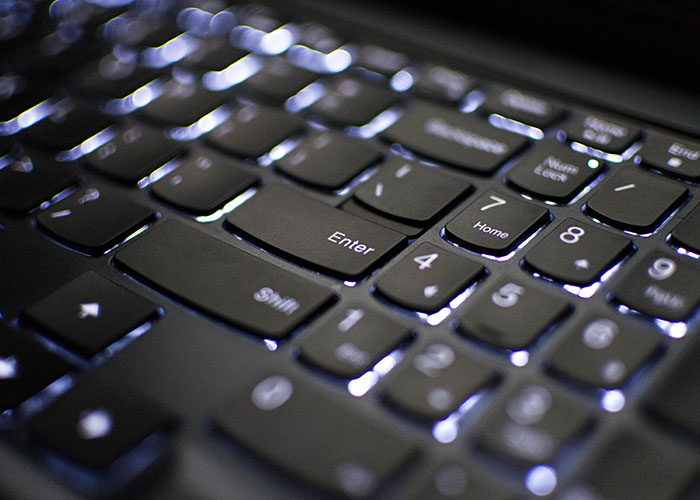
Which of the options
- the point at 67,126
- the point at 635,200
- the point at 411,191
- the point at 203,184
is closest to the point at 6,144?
the point at 67,126

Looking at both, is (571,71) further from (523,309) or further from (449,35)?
(523,309)

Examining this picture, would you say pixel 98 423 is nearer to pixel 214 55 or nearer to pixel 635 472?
pixel 635 472

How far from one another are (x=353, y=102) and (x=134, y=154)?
5.3 inches

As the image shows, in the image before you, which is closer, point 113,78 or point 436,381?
point 436,381

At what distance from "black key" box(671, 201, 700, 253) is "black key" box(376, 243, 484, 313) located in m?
0.09

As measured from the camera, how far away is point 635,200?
0.34m

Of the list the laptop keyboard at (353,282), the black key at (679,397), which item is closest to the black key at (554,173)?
the laptop keyboard at (353,282)

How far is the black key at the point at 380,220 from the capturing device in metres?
0.34

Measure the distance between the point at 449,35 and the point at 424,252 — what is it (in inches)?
9.5

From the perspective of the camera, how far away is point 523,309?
29 centimetres

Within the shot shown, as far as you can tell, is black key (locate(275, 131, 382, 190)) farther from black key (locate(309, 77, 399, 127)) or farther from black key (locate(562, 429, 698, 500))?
black key (locate(562, 429, 698, 500))

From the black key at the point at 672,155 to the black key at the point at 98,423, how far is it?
10.5 inches

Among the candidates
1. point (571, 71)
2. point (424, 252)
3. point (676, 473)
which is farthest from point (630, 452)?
point (571, 71)

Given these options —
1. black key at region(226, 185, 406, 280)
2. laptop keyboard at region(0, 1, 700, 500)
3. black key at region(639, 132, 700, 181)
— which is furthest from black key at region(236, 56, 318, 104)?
black key at region(639, 132, 700, 181)
